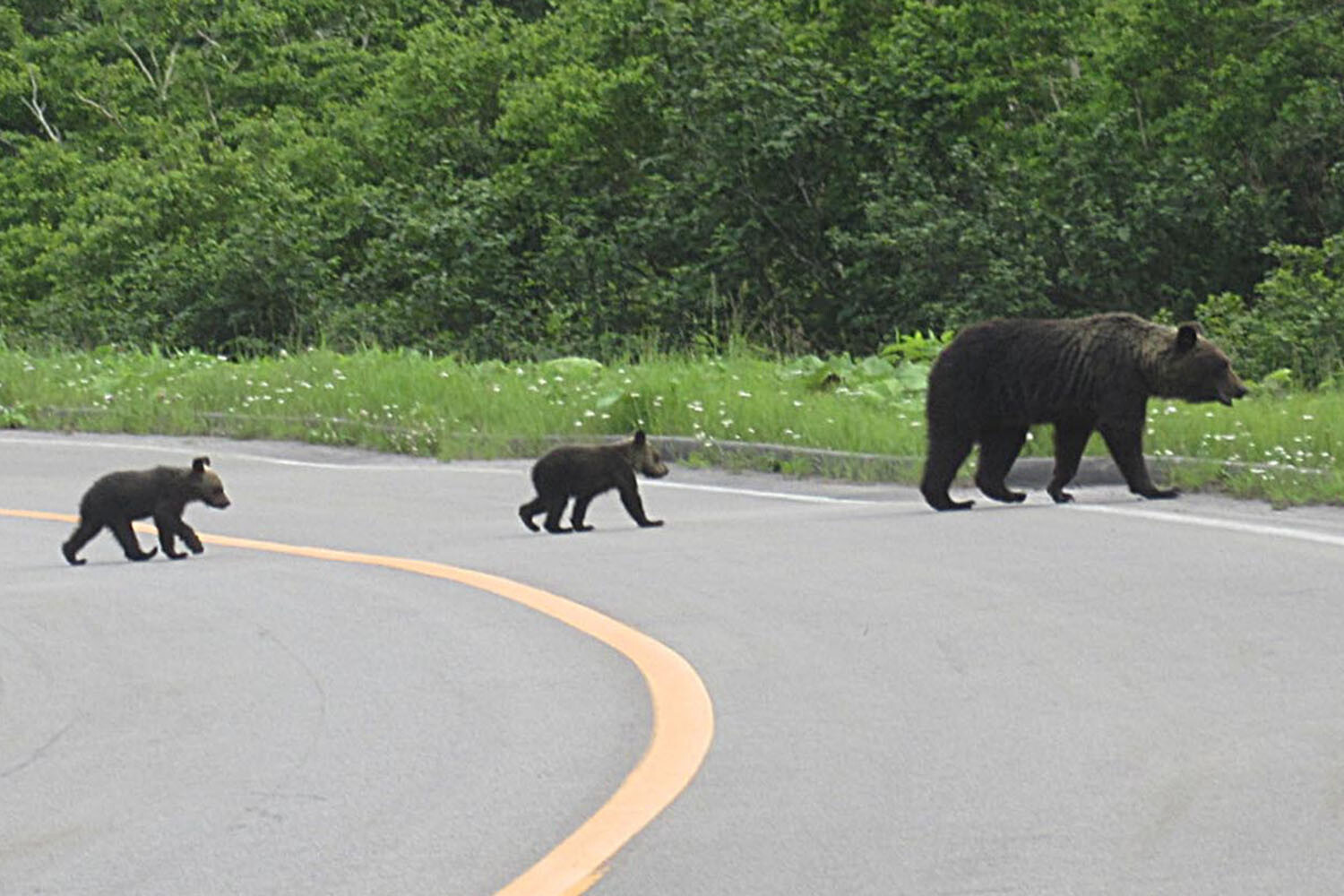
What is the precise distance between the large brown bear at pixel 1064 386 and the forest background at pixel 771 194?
28.8 ft

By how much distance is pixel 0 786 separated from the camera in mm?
6957

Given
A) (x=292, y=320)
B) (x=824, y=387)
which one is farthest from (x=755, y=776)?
(x=292, y=320)

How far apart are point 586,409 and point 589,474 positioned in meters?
6.19

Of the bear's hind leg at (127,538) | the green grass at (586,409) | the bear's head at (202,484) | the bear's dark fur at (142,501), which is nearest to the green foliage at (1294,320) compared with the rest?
the green grass at (586,409)

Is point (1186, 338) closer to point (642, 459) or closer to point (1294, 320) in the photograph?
point (642, 459)

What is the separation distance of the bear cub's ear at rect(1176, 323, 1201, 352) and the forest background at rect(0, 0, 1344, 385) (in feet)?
29.0

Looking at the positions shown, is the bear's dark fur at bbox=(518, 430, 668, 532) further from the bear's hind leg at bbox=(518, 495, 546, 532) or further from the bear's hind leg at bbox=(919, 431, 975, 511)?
the bear's hind leg at bbox=(919, 431, 975, 511)

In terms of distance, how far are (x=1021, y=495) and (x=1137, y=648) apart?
5632mm

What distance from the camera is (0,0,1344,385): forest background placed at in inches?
1141

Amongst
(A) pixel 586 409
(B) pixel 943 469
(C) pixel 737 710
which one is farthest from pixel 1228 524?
(A) pixel 586 409

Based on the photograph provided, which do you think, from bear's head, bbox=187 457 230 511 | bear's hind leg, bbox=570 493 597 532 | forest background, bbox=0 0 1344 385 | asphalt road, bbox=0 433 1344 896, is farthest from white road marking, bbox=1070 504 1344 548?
forest background, bbox=0 0 1344 385

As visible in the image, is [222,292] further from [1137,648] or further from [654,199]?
[1137,648]

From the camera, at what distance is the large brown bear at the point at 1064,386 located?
13922 mm

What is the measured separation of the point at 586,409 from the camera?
20.0 meters
